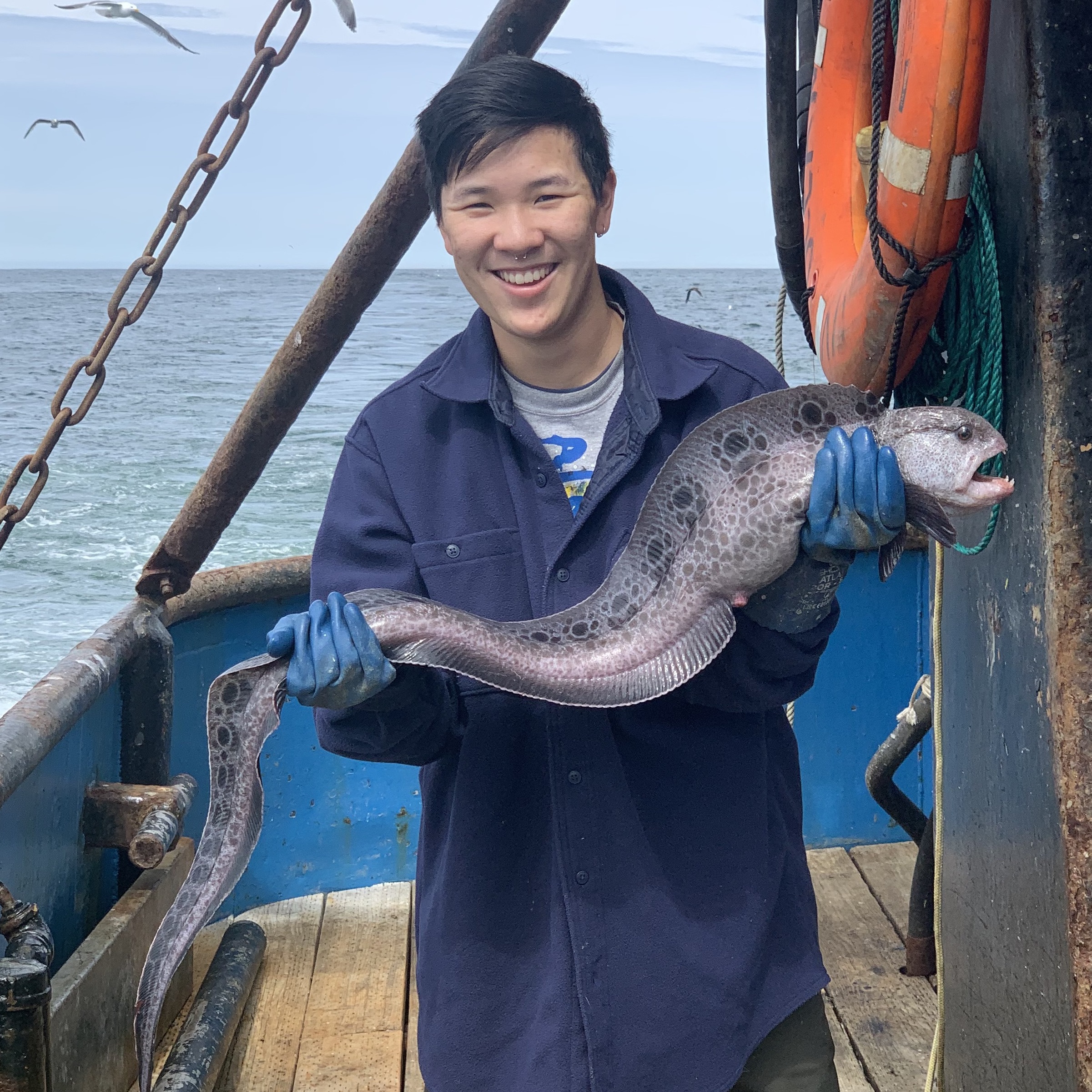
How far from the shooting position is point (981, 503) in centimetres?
173

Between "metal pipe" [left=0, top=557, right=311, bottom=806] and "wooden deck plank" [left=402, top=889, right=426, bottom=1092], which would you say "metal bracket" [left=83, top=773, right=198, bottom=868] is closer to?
"metal pipe" [left=0, top=557, right=311, bottom=806]

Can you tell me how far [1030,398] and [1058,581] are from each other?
0.93 ft

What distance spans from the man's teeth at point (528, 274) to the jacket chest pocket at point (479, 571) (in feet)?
1.35

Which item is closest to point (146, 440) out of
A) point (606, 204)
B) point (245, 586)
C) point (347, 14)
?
point (347, 14)

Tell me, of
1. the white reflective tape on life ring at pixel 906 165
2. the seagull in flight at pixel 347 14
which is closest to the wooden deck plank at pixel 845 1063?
the white reflective tape on life ring at pixel 906 165

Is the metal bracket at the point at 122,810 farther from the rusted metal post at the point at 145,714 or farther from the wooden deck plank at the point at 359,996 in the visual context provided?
the wooden deck plank at the point at 359,996

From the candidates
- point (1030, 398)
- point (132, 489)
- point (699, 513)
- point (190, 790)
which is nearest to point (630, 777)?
point (699, 513)

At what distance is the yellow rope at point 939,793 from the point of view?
233 centimetres

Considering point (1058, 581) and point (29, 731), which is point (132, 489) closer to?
point (29, 731)

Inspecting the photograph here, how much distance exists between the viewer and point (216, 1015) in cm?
317

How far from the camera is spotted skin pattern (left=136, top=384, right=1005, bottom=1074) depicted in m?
1.85

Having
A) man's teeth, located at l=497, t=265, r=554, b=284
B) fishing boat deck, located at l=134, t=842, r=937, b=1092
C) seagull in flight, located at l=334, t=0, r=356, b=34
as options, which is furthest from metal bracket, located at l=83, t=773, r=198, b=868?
seagull in flight, located at l=334, t=0, r=356, b=34

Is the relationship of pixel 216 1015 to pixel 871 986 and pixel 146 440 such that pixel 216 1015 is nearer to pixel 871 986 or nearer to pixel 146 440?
pixel 871 986

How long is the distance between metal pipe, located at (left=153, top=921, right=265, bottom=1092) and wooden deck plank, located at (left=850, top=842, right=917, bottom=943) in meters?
2.01
